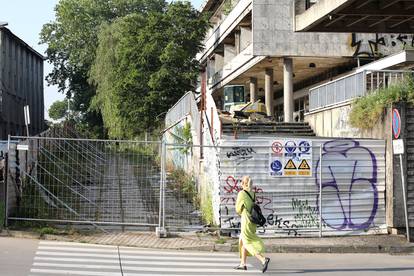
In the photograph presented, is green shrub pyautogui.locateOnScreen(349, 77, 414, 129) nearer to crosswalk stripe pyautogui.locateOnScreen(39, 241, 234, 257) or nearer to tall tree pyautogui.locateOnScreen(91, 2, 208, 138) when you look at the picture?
crosswalk stripe pyautogui.locateOnScreen(39, 241, 234, 257)

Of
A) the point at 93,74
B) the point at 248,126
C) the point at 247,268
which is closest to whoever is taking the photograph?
the point at 247,268

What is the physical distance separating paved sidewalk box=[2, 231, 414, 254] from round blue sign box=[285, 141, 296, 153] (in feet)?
6.79

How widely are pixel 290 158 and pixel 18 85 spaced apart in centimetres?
4669

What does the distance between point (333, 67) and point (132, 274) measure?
30542 millimetres

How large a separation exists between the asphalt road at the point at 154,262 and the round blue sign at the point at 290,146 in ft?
8.93

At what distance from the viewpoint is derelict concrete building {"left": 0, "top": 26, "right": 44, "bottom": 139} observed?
1924 inches

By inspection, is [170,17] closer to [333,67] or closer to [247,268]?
[333,67]

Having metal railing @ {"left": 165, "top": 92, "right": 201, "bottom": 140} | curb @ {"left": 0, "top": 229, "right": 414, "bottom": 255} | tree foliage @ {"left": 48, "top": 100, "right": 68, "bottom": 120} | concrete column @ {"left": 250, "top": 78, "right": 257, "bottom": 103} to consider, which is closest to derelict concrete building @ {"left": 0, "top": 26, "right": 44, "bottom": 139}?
concrete column @ {"left": 250, "top": 78, "right": 257, "bottom": 103}

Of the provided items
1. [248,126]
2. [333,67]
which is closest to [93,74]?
[333,67]

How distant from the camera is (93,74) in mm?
54406

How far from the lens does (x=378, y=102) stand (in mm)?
15086

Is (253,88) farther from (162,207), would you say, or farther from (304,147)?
(162,207)

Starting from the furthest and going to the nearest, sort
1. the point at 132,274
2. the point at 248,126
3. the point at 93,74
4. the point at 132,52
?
the point at 93,74, the point at 132,52, the point at 248,126, the point at 132,274

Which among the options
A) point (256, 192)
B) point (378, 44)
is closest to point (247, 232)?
point (256, 192)
